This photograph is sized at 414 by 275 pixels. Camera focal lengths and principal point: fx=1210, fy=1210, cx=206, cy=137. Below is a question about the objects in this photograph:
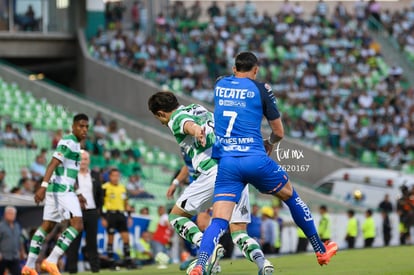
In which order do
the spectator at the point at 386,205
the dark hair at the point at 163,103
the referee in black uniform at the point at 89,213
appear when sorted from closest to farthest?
the dark hair at the point at 163,103 → the referee in black uniform at the point at 89,213 → the spectator at the point at 386,205

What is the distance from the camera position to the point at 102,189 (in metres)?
20.6

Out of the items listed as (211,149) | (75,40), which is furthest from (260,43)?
(211,149)

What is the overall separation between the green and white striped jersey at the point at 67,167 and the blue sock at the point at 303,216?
4.18 meters

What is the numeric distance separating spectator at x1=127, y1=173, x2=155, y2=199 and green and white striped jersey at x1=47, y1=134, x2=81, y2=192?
11917 mm

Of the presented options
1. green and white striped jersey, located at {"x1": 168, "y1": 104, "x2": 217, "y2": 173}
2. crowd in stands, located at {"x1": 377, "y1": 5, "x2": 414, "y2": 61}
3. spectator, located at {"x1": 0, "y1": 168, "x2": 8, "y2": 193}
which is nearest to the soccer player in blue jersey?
green and white striped jersey, located at {"x1": 168, "y1": 104, "x2": 217, "y2": 173}

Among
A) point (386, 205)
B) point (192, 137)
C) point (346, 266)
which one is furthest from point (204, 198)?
point (386, 205)

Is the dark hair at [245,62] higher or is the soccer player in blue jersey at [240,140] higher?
the dark hair at [245,62]

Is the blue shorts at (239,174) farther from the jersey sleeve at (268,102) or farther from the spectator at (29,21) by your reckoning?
the spectator at (29,21)

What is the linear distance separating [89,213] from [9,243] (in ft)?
5.04

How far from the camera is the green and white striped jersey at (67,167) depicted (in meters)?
16.1

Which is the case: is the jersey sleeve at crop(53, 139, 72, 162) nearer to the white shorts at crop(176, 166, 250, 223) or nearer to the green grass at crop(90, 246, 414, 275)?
the green grass at crop(90, 246, 414, 275)

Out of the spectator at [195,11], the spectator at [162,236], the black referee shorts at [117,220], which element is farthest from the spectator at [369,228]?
the spectator at [195,11]

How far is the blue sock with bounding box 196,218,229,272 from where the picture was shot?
39.7 feet

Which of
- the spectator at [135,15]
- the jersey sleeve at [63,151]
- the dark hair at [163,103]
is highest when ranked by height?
the spectator at [135,15]
